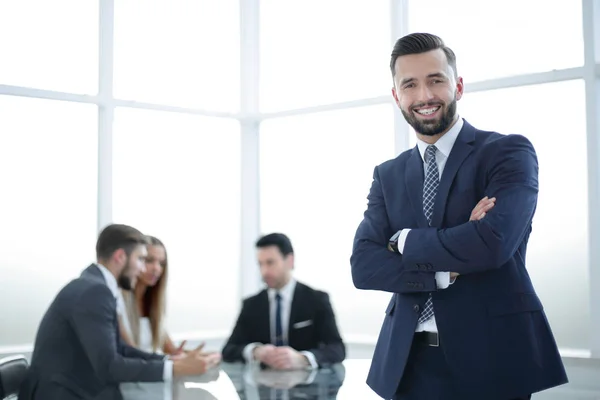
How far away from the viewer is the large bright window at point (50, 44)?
5.34m

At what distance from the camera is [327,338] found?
4453 mm

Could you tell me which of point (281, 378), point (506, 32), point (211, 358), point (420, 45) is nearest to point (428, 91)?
point (420, 45)

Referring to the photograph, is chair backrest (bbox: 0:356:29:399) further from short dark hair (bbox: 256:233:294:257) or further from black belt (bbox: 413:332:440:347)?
short dark hair (bbox: 256:233:294:257)

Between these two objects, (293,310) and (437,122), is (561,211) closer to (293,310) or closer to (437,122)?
(293,310)

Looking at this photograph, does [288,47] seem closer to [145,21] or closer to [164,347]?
[145,21]

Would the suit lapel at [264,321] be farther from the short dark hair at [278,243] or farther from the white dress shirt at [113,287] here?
the white dress shirt at [113,287]

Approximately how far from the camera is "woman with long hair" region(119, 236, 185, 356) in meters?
4.44

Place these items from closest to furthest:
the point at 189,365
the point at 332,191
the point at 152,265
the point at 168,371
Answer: the point at 168,371, the point at 189,365, the point at 152,265, the point at 332,191

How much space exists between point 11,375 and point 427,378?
70.6 inches

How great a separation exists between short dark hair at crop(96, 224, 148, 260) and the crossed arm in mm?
1760

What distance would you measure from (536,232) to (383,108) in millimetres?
1577

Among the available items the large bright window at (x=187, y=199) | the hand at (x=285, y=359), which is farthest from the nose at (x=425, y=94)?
the large bright window at (x=187, y=199)

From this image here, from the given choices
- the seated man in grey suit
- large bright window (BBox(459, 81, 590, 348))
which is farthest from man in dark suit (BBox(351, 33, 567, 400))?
large bright window (BBox(459, 81, 590, 348))

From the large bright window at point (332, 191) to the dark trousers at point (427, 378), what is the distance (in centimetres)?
395
